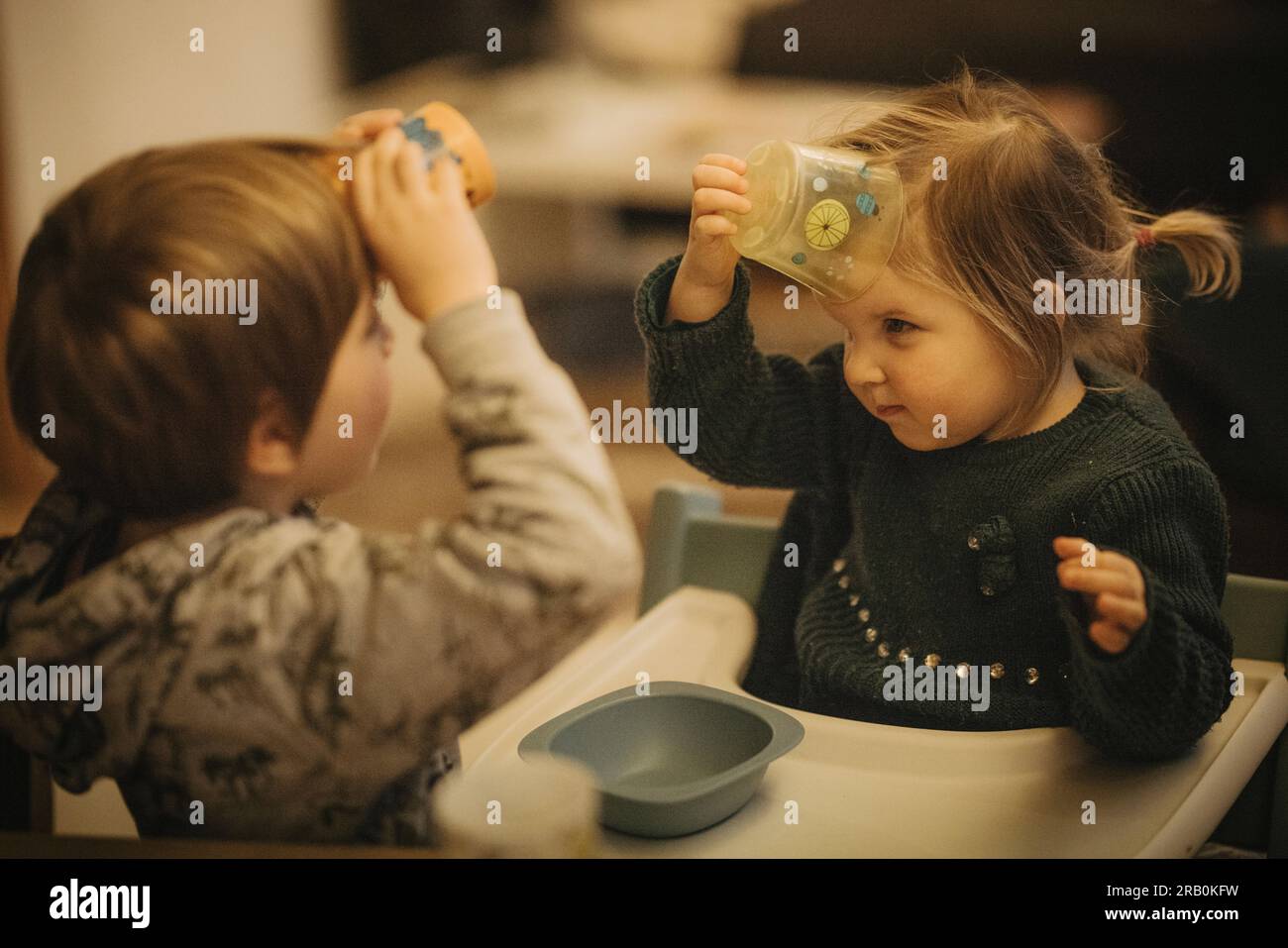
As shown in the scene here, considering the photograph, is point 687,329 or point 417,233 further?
point 687,329

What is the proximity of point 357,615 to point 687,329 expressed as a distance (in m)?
0.21

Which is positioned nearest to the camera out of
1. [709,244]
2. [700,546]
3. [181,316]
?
[181,316]

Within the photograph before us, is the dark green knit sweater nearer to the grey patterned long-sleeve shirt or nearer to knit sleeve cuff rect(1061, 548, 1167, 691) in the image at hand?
knit sleeve cuff rect(1061, 548, 1167, 691)

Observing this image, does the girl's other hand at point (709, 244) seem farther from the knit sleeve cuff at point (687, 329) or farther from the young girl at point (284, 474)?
the young girl at point (284, 474)

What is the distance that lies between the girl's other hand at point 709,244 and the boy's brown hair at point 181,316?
5.6 inches

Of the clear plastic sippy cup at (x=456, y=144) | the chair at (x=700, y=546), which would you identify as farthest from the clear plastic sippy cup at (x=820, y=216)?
the chair at (x=700, y=546)

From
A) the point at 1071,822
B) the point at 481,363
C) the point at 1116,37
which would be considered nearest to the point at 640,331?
the point at 481,363

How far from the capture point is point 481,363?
37 centimetres

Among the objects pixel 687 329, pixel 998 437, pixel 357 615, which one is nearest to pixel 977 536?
pixel 998 437

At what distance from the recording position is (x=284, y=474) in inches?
15.4

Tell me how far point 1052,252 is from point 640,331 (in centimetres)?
18

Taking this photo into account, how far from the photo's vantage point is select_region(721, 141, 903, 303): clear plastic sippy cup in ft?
1.45

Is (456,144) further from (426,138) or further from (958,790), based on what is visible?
(958,790)

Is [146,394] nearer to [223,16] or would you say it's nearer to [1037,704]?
[223,16]
